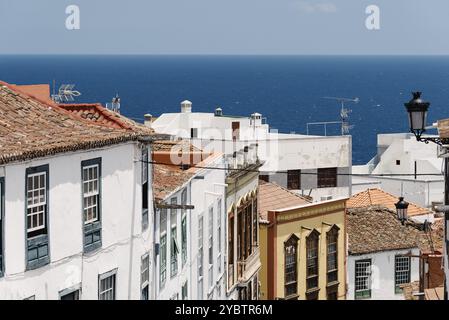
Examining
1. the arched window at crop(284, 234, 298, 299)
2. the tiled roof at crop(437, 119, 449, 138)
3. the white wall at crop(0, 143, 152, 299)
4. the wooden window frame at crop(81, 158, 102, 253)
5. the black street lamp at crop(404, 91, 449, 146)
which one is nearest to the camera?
the black street lamp at crop(404, 91, 449, 146)

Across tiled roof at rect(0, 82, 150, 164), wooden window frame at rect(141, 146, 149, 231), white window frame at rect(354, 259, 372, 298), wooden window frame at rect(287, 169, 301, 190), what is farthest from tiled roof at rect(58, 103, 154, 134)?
wooden window frame at rect(287, 169, 301, 190)

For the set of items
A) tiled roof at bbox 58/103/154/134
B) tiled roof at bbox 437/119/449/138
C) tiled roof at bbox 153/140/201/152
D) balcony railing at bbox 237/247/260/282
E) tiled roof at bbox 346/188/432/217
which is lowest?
balcony railing at bbox 237/247/260/282

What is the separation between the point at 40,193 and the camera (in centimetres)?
2119

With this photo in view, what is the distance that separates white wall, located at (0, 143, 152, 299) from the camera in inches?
798

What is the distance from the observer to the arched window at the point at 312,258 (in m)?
43.5

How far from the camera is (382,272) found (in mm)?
44844

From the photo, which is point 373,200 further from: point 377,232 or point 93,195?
point 93,195

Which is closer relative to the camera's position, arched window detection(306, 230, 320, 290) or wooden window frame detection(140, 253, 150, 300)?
wooden window frame detection(140, 253, 150, 300)

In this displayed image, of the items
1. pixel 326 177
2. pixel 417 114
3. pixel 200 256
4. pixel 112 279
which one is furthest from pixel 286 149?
pixel 417 114

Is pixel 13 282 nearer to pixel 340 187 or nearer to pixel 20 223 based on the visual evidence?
pixel 20 223

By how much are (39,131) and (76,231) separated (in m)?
1.91

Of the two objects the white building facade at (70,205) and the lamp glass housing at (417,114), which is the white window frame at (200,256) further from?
the lamp glass housing at (417,114)

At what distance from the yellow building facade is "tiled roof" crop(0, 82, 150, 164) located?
17.6m

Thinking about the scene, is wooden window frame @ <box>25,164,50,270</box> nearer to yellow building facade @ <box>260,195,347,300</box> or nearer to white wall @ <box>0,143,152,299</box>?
white wall @ <box>0,143,152,299</box>
